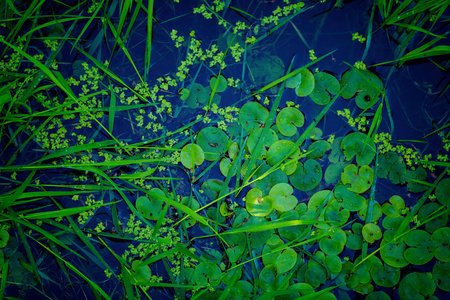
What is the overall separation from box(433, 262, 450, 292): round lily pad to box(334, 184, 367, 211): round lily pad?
20.1 inches

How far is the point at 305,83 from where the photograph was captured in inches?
55.7

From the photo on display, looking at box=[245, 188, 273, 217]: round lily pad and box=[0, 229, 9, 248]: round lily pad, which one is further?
box=[0, 229, 9, 248]: round lily pad

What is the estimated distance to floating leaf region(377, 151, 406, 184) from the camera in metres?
1.43

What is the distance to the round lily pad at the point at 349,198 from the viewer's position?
4.60 ft

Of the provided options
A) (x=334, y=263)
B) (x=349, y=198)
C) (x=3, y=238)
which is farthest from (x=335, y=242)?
(x=3, y=238)

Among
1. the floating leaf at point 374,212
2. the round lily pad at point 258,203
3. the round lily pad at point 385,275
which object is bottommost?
the round lily pad at point 385,275

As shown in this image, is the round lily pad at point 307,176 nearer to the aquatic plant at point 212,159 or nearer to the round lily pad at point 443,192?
the aquatic plant at point 212,159

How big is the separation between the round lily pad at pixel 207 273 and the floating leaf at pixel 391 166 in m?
0.99

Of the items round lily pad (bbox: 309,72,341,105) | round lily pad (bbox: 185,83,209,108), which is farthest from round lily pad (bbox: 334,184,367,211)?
round lily pad (bbox: 185,83,209,108)

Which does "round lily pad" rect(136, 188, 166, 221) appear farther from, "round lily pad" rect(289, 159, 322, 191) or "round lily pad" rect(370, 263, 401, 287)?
"round lily pad" rect(370, 263, 401, 287)

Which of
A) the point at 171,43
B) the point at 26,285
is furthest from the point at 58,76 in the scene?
the point at 26,285

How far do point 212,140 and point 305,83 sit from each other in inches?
22.2

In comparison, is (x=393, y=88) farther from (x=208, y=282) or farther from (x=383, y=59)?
(x=208, y=282)

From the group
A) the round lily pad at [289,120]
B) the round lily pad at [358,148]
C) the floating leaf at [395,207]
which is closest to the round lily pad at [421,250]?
the floating leaf at [395,207]
